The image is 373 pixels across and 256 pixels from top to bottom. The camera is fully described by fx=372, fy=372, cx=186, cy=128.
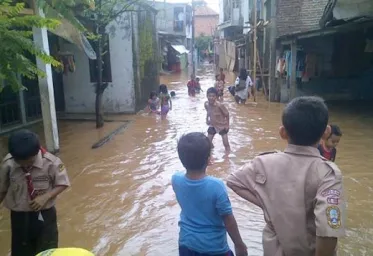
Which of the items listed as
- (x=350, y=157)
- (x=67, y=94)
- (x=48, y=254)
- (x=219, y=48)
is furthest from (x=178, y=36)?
(x=48, y=254)

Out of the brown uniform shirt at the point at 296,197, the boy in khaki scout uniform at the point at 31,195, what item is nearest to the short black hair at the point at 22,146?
the boy in khaki scout uniform at the point at 31,195

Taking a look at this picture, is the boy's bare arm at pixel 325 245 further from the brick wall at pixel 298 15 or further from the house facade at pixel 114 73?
the brick wall at pixel 298 15

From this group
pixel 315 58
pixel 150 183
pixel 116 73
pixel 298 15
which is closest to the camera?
pixel 150 183

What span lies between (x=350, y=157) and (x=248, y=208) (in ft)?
11.2

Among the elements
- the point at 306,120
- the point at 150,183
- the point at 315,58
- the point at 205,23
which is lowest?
the point at 150,183

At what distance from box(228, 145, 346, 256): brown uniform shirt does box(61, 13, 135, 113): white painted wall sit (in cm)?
1112

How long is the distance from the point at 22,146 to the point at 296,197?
2028 mm

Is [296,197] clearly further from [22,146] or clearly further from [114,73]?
[114,73]

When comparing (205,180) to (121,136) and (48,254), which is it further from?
(121,136)

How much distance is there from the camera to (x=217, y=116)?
762 cm

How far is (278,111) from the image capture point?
13.4 meters

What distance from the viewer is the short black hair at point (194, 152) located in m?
2.39

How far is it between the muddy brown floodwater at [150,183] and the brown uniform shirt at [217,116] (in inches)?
27.0

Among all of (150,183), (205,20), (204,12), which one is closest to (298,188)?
(150,183)
